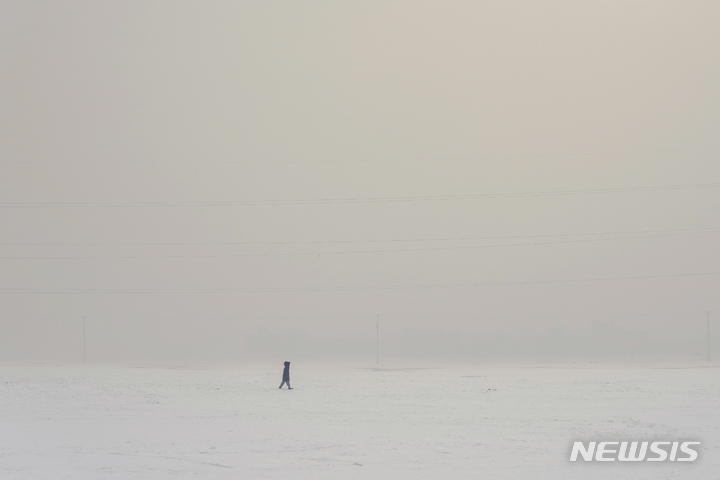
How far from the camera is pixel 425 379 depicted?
59.0 meters

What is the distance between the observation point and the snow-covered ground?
20.8 metres

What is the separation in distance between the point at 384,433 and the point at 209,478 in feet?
33.8

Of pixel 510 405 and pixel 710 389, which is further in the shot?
pixel 710 389

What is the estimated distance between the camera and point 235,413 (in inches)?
1390

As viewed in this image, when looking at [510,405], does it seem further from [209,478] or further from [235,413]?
[209,478]

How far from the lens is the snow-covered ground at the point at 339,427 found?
68.2ft

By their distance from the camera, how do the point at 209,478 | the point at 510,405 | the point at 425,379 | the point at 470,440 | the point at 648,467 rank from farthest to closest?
the point at 425,379 < the point at 510,405 < the point at 470,440 < the point at 648,467 < the point at 209,478

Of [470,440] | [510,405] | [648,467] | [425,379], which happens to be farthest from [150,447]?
[425,379]

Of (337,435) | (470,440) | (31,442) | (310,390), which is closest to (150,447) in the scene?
(31,442)

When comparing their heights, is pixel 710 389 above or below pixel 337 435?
below

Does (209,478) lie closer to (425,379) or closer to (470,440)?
(470,440)

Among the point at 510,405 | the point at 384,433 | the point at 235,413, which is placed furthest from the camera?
the point at 510,405

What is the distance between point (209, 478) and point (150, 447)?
5775mm

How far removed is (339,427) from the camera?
30375 mm
